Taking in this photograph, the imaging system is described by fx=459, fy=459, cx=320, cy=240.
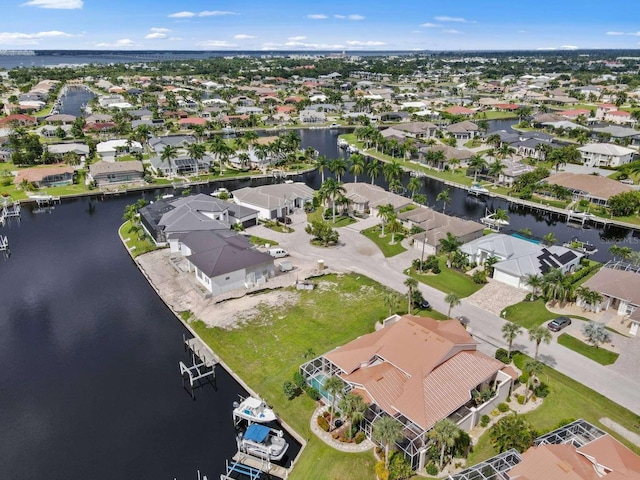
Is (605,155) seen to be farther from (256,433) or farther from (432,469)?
(256,433)

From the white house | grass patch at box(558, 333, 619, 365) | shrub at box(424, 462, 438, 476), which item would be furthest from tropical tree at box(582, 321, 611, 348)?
the white house

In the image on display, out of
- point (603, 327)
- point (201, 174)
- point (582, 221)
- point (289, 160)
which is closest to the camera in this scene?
point (603, 327)

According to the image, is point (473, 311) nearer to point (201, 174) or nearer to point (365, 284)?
point (365, 284)

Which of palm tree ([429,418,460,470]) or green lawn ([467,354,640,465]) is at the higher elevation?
palm tree ([429,418,460,470])

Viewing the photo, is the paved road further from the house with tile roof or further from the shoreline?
the shoreline

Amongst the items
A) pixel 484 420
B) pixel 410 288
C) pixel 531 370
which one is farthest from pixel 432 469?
pixel 410 288

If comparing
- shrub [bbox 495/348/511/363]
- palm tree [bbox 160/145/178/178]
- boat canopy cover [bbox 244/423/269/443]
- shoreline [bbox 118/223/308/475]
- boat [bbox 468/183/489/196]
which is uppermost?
palm tree [bbox 160/145/178/178]

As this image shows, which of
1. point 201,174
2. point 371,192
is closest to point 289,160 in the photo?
point 201,174
